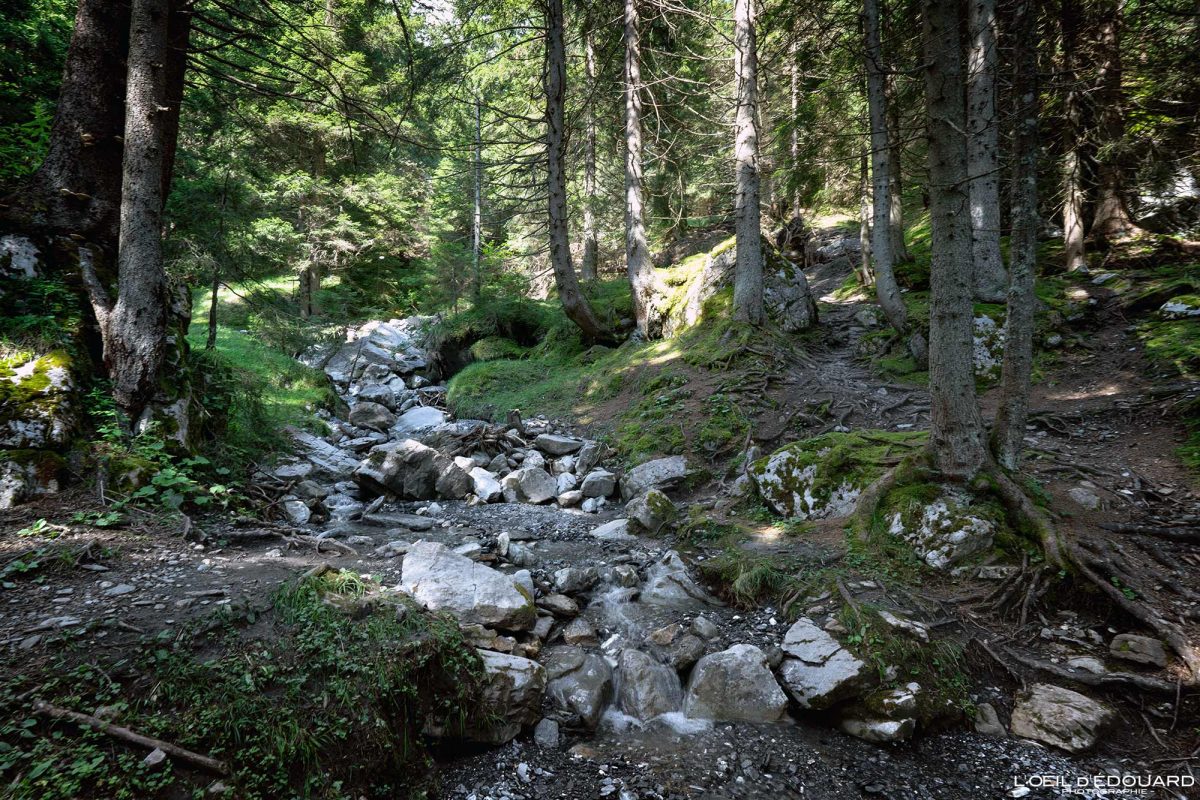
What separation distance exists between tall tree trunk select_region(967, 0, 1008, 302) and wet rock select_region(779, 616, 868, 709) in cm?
799

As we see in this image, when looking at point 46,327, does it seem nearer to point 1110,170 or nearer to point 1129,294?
point 1129,294

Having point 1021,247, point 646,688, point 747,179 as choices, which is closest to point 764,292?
point 747,179

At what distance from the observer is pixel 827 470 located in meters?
6.60

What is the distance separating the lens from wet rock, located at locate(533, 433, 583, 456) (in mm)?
10336

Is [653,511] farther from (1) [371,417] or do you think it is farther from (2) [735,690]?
(1) [371,417]

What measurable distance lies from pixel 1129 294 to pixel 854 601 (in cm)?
954

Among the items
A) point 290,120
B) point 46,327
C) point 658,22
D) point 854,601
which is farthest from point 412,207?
point 854,601

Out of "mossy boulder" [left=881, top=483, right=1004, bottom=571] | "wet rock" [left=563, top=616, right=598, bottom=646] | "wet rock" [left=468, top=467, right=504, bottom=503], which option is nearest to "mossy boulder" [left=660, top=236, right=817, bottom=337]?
"wet rock" [left=468, top=467, right=504, bottom=503]

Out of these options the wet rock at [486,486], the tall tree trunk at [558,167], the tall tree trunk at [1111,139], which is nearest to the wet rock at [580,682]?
the wet rock at [486,486]

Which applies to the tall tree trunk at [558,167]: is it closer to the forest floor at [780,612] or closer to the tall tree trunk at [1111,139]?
the forest floor at [780,612]

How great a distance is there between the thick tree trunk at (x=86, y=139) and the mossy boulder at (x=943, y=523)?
Result: 9993 mm

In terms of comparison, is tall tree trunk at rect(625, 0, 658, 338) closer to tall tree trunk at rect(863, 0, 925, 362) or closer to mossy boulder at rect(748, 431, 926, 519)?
tall tree trunk at rect(863, 0, 925, 362)

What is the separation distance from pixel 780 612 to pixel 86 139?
971 centimetres

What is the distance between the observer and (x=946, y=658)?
164 inches
